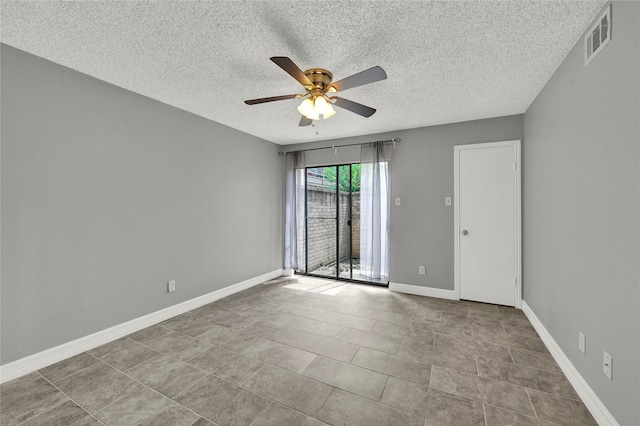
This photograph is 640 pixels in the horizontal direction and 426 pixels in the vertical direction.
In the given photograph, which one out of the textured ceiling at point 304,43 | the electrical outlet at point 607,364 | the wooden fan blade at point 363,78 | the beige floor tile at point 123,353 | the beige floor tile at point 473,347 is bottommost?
the beige floor tile at point 123,353

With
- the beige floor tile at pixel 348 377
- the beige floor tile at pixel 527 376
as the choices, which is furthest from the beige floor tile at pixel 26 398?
the beige floor tile at pixel 527 376

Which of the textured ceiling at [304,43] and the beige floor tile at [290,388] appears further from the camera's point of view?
the beige floor tile at [290,388]

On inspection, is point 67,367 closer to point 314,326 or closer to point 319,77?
point 314,326

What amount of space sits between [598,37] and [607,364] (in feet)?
6.32

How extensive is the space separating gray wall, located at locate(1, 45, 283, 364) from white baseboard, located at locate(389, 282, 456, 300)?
8.51ft

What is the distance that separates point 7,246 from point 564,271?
14.1 feet

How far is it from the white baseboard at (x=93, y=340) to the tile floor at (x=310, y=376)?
8 centimetres

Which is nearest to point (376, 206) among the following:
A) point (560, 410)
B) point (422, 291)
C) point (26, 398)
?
point (422, 291)

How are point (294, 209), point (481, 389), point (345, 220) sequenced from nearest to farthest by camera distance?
point (481, 389), point (345, 220), point (294, 209)

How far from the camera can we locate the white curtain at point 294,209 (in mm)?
4867

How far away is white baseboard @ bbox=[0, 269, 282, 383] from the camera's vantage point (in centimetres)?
200

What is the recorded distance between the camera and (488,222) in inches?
138

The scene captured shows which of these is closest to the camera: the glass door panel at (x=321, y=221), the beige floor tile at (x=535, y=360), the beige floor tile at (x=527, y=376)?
the beige floor tile at (x=527, y=376)

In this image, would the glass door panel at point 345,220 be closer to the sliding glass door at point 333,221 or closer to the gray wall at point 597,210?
the sliding glass door at point 333,221
